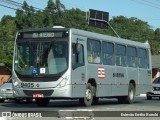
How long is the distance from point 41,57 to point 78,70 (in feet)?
5.49

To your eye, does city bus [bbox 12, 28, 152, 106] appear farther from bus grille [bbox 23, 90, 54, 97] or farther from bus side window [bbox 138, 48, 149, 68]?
bus side window [bbox 138, 48, 149, 68]

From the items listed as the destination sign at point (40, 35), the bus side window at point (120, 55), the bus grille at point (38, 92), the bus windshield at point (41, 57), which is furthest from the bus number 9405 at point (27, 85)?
the bus side window at point (120, 55)

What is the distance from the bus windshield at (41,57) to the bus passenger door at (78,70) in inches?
18.1

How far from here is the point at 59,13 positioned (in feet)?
226

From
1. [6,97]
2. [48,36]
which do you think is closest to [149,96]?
[6,97]

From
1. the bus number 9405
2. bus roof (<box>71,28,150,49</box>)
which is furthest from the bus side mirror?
the bus number 9405

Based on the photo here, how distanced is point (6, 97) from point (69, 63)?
25.0ft

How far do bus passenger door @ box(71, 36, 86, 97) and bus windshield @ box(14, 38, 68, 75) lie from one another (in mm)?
459

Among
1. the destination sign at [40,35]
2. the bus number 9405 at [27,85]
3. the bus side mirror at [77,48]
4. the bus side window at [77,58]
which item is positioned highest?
the destination sign at [40,35]

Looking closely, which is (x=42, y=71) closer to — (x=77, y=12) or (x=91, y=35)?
(x=91, y=35)

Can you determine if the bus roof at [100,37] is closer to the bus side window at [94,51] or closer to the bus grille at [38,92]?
the bus side window at [94,51]

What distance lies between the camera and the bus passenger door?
2073 cm

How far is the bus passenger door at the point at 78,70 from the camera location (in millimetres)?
20734

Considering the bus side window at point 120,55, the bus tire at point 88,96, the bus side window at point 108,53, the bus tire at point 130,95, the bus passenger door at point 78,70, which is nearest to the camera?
the bus passenger door at point 78,70
